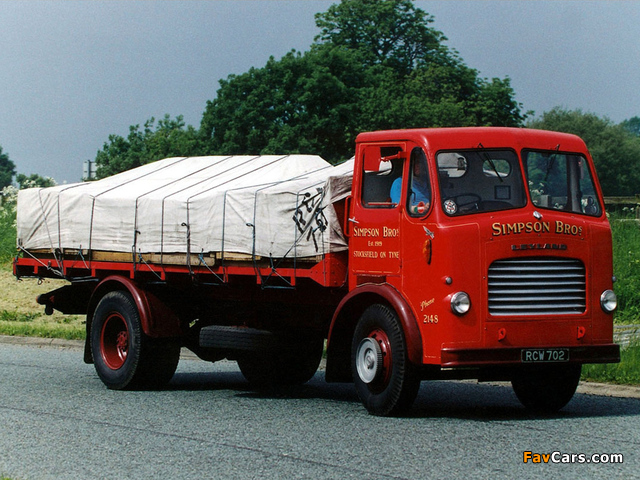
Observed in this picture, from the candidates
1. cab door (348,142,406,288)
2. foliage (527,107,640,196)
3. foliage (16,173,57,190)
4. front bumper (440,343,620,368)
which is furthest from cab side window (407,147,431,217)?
foliage (527,107,640,196)

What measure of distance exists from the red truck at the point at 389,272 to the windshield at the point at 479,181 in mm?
13

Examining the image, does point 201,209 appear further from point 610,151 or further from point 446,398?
point 610,151

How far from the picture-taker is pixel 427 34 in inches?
2685

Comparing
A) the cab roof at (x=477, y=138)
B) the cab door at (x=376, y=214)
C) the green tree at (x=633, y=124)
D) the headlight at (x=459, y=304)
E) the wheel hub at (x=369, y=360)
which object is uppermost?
the green tree at (x=633, y=124)

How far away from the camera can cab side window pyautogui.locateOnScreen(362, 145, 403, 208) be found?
983 centimetres

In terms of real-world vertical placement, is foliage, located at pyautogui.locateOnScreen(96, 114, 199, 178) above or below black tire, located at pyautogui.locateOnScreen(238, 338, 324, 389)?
above

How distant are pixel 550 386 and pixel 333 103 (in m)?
44.4

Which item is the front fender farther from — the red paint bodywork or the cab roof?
the cab roof

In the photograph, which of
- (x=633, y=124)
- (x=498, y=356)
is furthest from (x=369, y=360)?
(x=633, y=124)

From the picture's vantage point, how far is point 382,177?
10.1 meters

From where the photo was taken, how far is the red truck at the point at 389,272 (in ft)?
30.0

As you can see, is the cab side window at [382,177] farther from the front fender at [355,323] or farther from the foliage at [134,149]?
the foliage at [134,149]

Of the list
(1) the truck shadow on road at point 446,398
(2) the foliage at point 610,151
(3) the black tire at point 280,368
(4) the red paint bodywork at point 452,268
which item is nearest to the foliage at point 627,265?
(1) the truck shadow on road at point 446,398

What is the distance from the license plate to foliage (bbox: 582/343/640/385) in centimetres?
250
